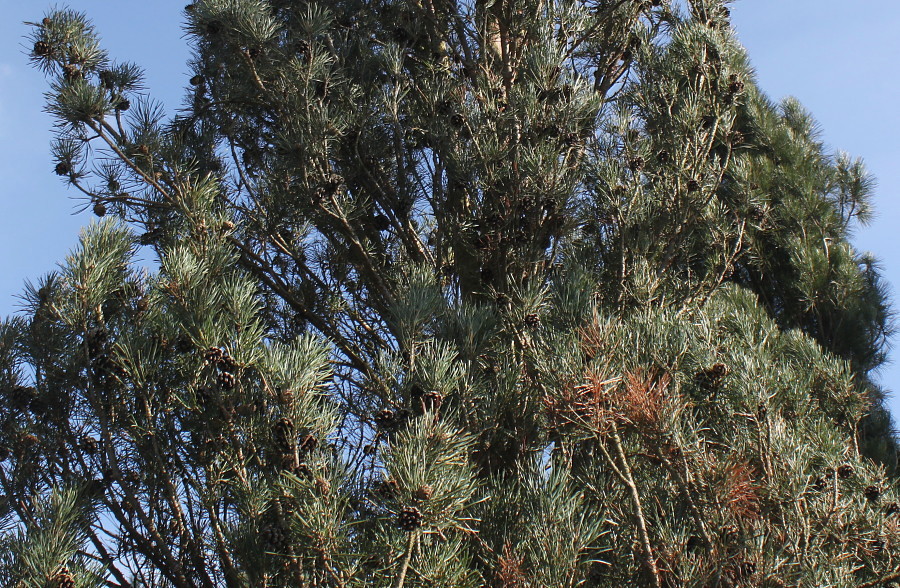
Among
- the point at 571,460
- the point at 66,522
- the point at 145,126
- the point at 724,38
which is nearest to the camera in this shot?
the point at 66,522

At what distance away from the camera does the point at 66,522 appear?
229 centimetres

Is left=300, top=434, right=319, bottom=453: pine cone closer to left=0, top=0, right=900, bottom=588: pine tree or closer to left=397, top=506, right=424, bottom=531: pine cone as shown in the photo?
left=0, top=0, right=900, bottom=588: pine tree

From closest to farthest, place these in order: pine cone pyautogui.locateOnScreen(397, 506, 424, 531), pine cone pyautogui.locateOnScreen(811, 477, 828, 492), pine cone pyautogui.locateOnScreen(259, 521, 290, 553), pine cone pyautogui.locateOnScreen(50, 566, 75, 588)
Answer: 1. pine cone pyautogui.locateOnScreen(50, 566, 75, 588)
2. pine cone pyautogui.locateOnScreen(397, 506, 424, 531)
3. pine cone pyautogui.locateOnScreen(259, 521, 290, 553)
4. pine cone pyautogui.locateOnScreen(811, 477, 828, 492)

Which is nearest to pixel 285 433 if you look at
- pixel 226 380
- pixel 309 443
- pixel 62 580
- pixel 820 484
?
pixel 309 443

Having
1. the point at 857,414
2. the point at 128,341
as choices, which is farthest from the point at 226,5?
the point at 857,414

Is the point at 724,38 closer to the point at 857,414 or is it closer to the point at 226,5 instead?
the point at 857,414

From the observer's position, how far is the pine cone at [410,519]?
2.28 metres

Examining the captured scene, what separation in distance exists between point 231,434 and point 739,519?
1.66 metres

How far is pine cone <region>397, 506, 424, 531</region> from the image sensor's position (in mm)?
2279

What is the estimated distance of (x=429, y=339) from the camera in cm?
309

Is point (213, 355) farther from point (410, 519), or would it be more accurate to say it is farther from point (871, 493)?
point (871, 493)

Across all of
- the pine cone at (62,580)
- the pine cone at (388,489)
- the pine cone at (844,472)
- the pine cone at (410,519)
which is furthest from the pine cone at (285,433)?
the pine cone at (844,472)

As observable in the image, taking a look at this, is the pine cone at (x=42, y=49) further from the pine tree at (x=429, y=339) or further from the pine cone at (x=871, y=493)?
the pine cone at (x=871, y=493)

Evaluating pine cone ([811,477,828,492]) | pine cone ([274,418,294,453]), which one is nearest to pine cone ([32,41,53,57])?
pine cone ([274,418,294,453])
